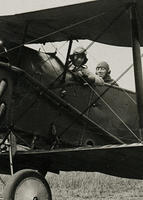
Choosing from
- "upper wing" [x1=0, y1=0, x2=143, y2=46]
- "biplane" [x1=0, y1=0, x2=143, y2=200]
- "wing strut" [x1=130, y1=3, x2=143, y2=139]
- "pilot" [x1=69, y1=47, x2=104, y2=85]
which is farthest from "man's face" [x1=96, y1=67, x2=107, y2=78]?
"wing strut" [x1=130, y1=3, x2=143, y2=139]

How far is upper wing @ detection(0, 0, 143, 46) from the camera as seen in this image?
19.8 feet

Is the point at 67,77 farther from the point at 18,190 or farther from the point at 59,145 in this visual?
the point at 18,190

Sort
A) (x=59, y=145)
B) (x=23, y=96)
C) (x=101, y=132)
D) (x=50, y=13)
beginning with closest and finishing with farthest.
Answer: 1. (x=50, y=13)
2. (x=23, y=96)
3. (x=59, y=145)
4. (x=101, y=132)

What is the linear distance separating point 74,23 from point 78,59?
83 cm

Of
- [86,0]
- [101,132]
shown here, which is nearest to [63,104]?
[101,132]

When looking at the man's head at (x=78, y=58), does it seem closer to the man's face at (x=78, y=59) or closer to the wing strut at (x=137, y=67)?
the man's face at (x=78, y=59)

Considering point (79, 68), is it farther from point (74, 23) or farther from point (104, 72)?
point (104, 72)

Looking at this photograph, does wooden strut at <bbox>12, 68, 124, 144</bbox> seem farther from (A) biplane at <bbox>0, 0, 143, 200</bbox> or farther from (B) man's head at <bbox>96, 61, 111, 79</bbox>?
(B) man's head at <bbox>96, 61, 111, 79</bbox>

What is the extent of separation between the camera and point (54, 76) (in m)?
7.18

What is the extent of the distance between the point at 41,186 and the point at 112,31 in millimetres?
3183

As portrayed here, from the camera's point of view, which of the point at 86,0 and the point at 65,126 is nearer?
the point at 86,0

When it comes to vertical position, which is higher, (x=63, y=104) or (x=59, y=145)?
(x=63, y=104)


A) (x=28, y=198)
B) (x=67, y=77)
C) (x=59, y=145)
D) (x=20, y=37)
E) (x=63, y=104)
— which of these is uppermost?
(x=20, y=37)

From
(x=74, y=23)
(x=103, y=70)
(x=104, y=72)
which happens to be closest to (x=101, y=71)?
(x=103, y=70)
